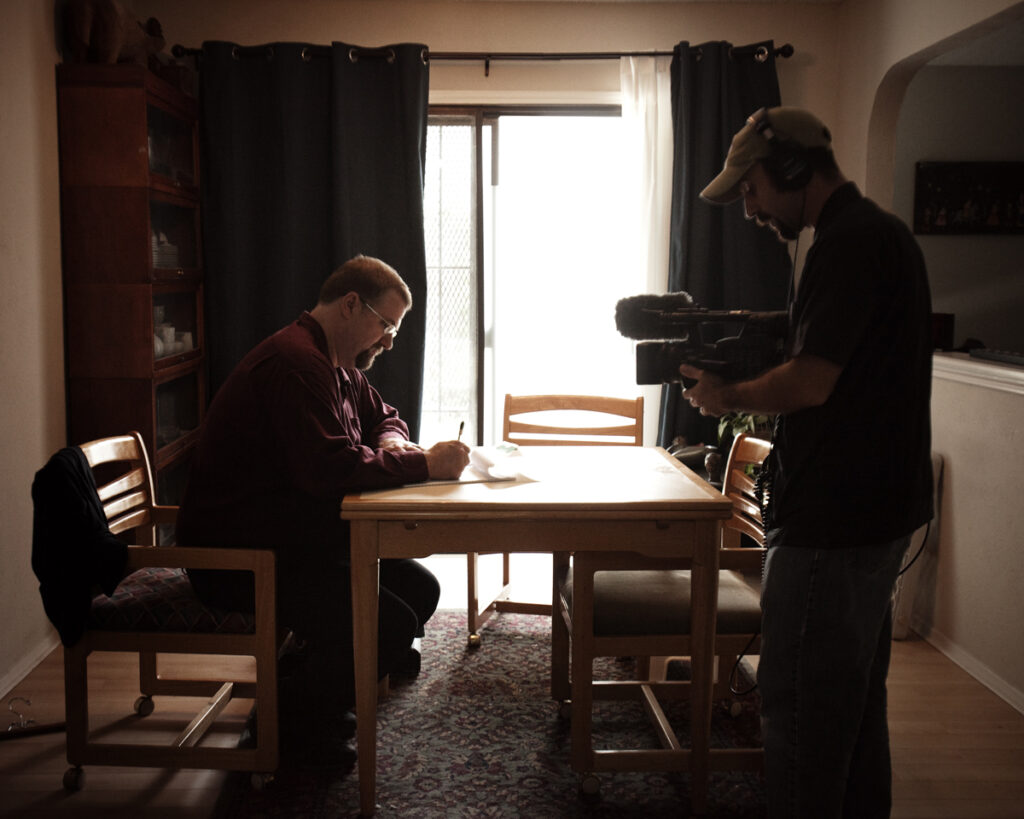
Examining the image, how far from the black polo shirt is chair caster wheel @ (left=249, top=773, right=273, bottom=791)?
4.38 ft

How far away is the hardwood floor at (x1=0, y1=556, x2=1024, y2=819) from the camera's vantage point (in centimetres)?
206

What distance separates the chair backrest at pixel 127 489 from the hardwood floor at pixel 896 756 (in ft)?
1.83

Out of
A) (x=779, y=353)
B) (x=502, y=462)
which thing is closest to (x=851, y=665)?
(x=779, y=353)

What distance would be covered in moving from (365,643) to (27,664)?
1.44m

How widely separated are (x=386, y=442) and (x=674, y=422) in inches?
67.9

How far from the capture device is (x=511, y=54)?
383cm

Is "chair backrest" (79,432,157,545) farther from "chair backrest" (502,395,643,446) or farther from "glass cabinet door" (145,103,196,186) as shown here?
"glass cabinet door" (145,103,196,186)

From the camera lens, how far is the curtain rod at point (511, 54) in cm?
373

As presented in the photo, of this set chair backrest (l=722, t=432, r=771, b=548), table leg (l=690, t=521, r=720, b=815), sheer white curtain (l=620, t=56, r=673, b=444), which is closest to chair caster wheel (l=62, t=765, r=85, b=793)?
table leg (l=690, t=521, r=720, b=815)

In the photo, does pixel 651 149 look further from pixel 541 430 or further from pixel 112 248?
pixel 112 248

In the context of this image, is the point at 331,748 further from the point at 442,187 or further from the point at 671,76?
the point at 671,76

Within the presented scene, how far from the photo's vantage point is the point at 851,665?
152cm

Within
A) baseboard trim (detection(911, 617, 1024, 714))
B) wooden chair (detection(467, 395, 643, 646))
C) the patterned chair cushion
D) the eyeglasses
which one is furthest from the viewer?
wooden chair (detection(467, 395, 643, 646))

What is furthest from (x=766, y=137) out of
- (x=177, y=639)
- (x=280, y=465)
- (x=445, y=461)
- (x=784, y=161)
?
(x=177, y=639)
